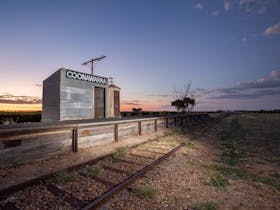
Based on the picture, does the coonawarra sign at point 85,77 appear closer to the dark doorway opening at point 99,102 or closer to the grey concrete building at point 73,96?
the grey concrete building at point 73,96

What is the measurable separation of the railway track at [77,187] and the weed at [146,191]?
0.34 metres

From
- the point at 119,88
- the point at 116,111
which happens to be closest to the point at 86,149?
the point at 116,111

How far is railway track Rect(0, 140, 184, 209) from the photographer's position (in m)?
3.71

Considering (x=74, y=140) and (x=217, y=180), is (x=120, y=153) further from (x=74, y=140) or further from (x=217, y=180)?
(x=217, y=180)

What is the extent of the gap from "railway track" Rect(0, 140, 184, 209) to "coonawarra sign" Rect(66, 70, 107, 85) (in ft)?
35.6

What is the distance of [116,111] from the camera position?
21.8 m

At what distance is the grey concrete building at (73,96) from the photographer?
14.9 metres

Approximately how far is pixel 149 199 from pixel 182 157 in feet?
13.8

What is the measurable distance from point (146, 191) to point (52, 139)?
13.6 feet

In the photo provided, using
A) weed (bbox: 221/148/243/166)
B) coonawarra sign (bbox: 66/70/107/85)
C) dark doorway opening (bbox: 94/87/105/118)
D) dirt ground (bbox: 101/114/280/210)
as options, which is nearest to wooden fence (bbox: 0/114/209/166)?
dirt ground (bbox: 101/114/280/210)

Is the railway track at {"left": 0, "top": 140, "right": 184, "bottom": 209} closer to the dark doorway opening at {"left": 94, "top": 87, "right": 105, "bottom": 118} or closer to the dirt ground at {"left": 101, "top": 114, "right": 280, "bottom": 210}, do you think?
the dirt ground at {"left": 101, "top": 114, "right": 280, "bottom": 210}

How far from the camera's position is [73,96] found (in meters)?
15.7

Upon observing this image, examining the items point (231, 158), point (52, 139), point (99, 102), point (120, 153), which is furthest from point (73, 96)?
point (231, 158)

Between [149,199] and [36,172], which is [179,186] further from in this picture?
[36,172]
